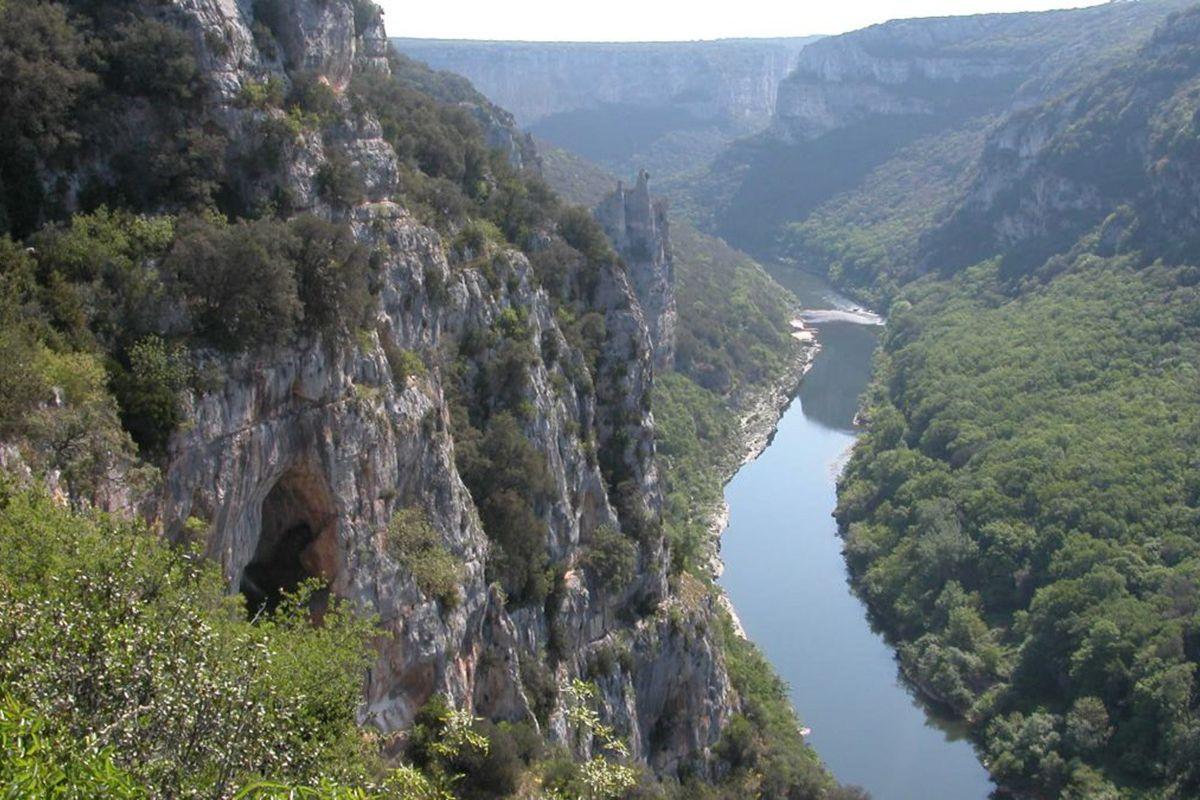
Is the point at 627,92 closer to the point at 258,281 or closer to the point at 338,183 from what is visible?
the point at 338,183

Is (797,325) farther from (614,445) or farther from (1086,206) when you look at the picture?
(614,445)

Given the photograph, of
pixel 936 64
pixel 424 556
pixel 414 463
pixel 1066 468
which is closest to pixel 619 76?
pixel 936 64

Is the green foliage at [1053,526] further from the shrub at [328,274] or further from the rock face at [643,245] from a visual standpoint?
the shrub at [328,274]

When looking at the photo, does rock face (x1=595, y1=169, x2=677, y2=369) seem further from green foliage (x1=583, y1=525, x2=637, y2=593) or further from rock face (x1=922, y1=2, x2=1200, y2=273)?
green foliage (x1=583, y1=525, x2=637, y2=593)

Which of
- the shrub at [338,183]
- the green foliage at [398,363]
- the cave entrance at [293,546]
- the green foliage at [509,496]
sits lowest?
the green foliage at [509,496]

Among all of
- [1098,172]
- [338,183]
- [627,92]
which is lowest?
[627,92]

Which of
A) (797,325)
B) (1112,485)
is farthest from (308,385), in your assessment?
(797,325)

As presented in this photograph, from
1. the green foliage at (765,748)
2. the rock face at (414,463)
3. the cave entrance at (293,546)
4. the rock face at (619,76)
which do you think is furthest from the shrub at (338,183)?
the rock face at (619,76)
